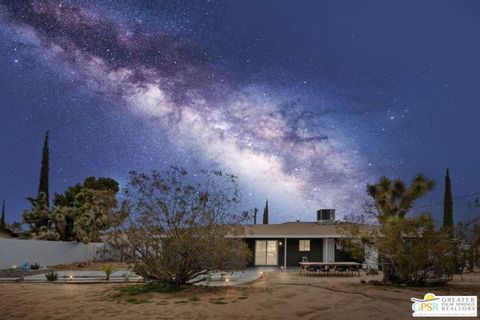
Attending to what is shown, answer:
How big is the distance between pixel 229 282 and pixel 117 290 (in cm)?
471

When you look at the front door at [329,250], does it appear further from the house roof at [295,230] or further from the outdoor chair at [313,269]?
the outdoor chair at [313,269]

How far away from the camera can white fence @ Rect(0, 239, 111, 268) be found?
27.9 m

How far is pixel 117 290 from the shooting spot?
16891mm

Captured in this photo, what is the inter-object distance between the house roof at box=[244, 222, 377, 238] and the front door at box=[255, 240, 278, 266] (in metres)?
0.91

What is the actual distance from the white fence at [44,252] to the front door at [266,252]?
10.5m

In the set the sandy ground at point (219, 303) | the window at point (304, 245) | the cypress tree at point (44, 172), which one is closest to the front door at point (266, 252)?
→ the window at point (304, 245)

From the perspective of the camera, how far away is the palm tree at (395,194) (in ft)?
72.2

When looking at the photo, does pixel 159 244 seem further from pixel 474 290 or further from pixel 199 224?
pixel 474 290

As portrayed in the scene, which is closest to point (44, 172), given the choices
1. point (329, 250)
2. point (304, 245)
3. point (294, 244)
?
point (294, 244)

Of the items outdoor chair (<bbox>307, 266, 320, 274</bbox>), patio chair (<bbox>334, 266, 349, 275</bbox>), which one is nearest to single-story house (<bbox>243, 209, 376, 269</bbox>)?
outdoor chair (<bbox>307, 266, 320, 274</bbox>)

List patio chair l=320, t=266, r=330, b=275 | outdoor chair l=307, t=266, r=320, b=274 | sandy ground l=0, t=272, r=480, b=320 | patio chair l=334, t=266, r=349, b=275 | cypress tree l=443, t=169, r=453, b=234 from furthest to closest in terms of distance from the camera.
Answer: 1. cypress tree l=443, t=169, r=453, b=234
2. patio chair l=320, t=266, r=330, b=275
3. outdoor chair l=307, t=266, r=320, b=274
4. patio chair l=334, t=266, r=349, b=275
5. sandy ground l=0, t=272, r=480, b=320

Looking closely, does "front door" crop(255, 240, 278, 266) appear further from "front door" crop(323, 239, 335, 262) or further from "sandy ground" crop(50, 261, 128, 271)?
"sandy ground" crop(50, 261, 128, 271)

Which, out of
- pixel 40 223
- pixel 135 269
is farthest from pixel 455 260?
pixel 40 223

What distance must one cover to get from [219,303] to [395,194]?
39.2 feet
